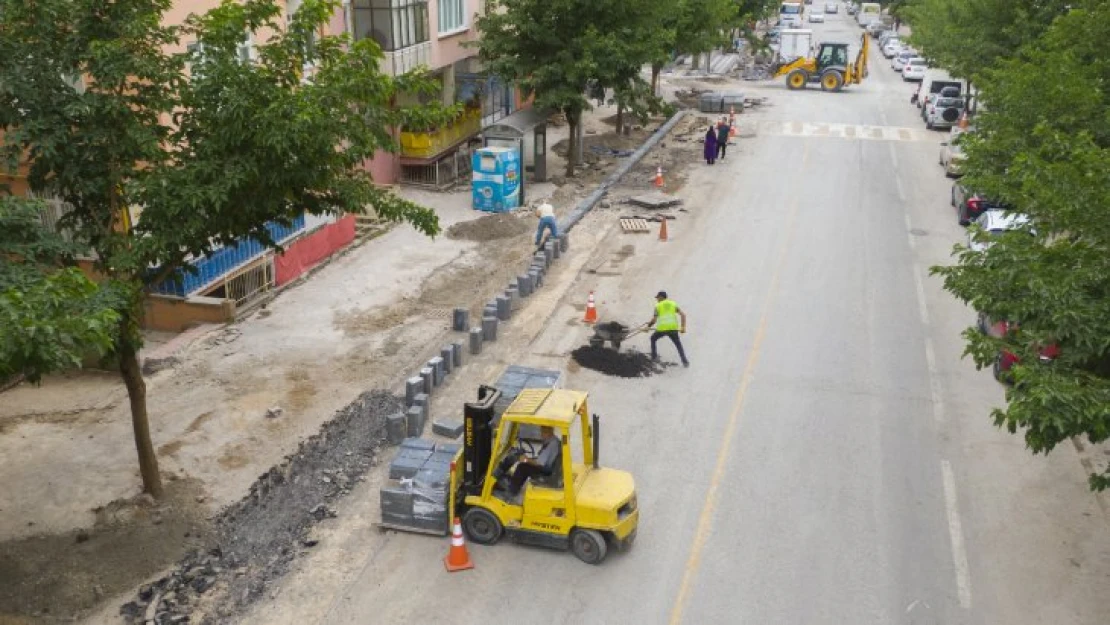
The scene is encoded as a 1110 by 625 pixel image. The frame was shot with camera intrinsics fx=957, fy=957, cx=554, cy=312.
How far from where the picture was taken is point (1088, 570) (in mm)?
10836

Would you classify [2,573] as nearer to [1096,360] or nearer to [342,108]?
[342,108]

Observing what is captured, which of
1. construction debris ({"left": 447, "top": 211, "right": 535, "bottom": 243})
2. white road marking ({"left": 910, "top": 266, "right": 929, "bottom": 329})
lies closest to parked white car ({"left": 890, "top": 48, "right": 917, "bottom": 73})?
white road marking ({"left": 910, "top": 266, "right": 929, "bottom": 329})

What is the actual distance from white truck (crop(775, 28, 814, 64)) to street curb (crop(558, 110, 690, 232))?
13.7 m

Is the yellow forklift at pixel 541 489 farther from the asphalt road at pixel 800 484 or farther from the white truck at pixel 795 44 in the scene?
the white truck at pixel 795 44

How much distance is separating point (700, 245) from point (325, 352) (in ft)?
A: 33.7

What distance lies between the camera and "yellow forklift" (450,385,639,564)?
412 inches

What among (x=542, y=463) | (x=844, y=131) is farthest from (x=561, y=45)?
(x=542, y=463)

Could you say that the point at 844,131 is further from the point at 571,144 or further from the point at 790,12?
the point at 790,12

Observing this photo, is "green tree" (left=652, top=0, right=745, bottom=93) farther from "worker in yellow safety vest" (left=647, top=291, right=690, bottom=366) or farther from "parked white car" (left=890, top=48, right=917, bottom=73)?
"worker in yellow safety vest" (left=647, top=291, right=690, bottom=366)

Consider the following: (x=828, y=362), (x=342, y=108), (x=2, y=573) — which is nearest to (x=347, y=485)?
(x=2, y=573)

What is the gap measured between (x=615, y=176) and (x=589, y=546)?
20.3m

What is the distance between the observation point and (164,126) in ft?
34.5

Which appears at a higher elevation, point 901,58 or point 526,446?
point 901,58

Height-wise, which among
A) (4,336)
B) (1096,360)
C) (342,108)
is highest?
(342,108)
